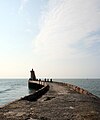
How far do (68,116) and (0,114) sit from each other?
301 cm

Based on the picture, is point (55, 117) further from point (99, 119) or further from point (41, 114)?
point (99, 119)

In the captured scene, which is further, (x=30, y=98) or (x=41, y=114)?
(x=30, y=98)

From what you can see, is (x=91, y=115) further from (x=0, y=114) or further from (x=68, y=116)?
(x=0, y=114)

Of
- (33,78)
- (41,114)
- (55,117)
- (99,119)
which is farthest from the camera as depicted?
(33,78)

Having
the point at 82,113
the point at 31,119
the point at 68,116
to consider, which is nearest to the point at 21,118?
the point at 31,119

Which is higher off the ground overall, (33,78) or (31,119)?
(33,78)

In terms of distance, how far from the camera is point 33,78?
62844 mm

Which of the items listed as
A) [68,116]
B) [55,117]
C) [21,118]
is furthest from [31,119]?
[68,116]

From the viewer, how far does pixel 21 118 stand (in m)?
8.32

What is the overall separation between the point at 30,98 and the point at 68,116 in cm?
729

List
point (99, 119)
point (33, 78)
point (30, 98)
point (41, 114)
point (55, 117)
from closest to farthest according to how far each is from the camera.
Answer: point (99, 119)
point (55, 117)
point (41, 114)
point (30, 98)
point (33, 78)

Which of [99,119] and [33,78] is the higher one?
[33,78]

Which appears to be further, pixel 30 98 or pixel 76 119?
pixel 30 98

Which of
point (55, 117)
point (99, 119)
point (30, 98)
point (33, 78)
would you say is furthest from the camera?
point (33, 78)
